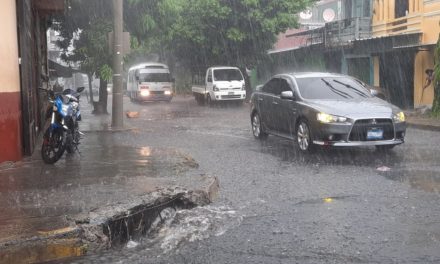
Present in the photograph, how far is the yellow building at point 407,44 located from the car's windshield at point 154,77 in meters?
13.2

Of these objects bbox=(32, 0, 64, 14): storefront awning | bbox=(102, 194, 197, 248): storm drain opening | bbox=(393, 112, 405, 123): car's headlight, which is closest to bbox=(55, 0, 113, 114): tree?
bbox=(32, 0, 64, 14): storefront awning

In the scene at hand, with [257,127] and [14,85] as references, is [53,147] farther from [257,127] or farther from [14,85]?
[257,127]

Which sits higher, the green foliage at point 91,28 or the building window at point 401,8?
the building window at point 401,8

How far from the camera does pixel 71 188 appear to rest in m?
7.20

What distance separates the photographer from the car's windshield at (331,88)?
11328 mm

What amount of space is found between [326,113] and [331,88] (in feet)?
5.01

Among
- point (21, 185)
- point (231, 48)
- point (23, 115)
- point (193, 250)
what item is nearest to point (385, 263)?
point (193, 250)

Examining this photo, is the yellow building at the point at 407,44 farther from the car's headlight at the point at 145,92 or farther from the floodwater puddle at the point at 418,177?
the car's headlight at the point at 145,92

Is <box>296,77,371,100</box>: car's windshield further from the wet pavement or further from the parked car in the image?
the wet pavement

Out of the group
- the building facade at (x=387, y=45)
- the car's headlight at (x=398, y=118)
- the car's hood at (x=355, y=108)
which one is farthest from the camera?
the building facade at (x=387, y=45)

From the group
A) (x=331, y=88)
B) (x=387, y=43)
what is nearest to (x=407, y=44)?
(x=387, y=43)

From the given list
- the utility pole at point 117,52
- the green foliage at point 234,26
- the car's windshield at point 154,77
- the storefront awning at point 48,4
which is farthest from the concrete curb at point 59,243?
the car's windshield at point 154,77

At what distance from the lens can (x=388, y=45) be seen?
22.0m

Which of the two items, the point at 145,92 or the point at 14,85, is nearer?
the point at 14,85
